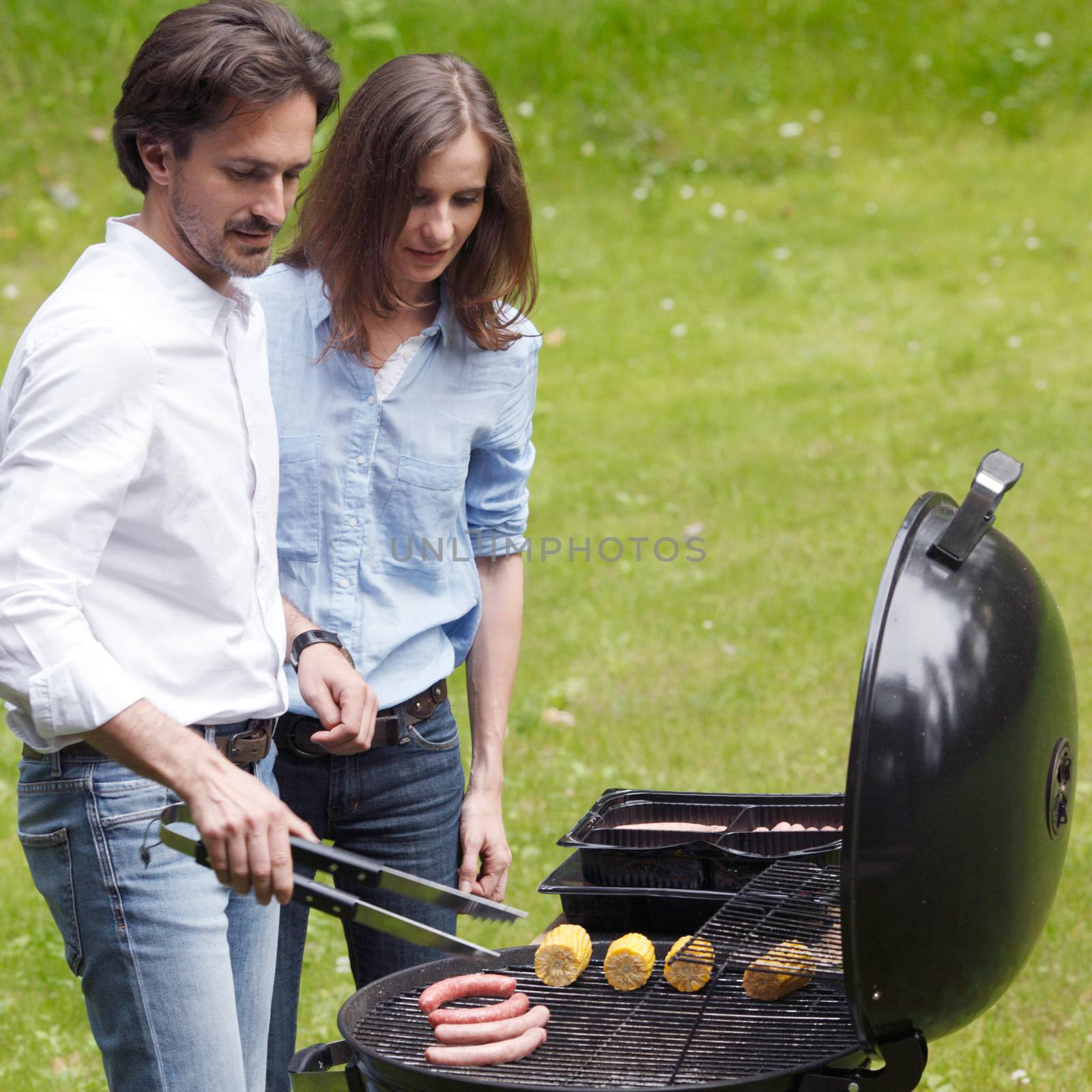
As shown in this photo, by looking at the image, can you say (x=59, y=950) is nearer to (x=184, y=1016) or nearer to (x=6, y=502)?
(x=184, y=1016)

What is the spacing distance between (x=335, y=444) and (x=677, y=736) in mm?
2983

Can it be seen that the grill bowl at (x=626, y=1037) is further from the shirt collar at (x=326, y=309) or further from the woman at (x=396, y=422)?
the shirt collar at (x=326, y=309)

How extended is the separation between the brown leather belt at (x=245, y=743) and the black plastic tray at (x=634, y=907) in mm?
633

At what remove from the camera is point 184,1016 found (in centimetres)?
192

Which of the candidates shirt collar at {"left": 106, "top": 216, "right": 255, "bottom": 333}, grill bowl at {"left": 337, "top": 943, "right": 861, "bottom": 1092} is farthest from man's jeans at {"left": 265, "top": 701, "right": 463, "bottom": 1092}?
shirt collar at {"left": 106, "top": 216, "right": 255, "bottom": 333}

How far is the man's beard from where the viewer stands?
76.3 inches

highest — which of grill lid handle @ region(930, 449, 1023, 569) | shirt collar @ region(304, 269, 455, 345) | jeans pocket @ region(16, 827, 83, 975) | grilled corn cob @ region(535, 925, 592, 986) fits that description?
shirt collar @ region(304, 269, 455, 345)

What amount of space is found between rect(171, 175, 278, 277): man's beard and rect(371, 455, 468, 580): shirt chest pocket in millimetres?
631

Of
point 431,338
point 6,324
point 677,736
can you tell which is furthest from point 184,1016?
point 6,324

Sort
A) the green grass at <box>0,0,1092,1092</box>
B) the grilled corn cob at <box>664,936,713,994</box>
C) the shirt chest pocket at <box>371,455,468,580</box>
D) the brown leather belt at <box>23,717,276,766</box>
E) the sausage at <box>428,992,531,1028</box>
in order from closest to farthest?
the brown leather belt at <box>23,717,276,766</box>, the sausage at <box>428,992,531,1028</box>, the grilled corn cob at <box>664,936,713,994</box>, the shirt chest pocket at <box>371,455,468,580</box>, the green grass at <box>0,0,1092,1092</box>

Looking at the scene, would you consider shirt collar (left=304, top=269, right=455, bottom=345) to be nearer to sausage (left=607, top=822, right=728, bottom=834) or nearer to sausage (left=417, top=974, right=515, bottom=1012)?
sausage (left=607, top=822, right=728, bottom=834)

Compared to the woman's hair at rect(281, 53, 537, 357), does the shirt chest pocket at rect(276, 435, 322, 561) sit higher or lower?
lower

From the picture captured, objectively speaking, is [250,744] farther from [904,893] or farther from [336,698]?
[904,893]

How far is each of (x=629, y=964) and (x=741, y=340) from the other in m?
6.23
